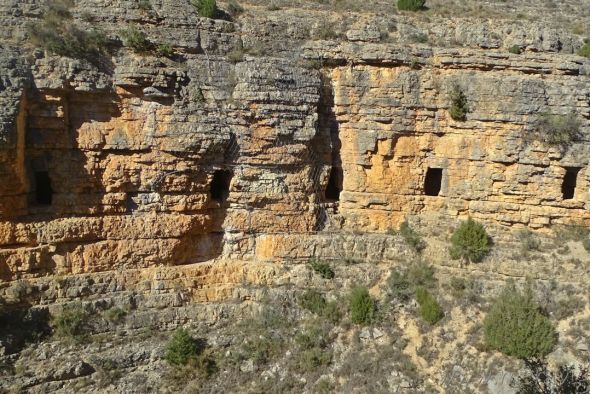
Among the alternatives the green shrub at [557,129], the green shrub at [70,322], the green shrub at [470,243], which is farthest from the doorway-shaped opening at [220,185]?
the green shrub at [557,129]

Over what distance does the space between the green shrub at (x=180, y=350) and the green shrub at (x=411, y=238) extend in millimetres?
7053

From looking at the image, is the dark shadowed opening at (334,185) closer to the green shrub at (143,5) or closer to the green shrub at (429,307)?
the green shrub at (429,307)

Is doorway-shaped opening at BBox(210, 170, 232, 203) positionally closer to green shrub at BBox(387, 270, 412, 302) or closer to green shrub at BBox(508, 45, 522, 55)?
green shrub at BBox(387, 270, 412, 302)

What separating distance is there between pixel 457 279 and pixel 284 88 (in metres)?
7.41

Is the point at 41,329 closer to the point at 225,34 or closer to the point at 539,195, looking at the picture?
the point at 225,34

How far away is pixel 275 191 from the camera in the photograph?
15.3 m

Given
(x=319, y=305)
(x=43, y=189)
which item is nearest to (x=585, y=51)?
(x=319, y=305)

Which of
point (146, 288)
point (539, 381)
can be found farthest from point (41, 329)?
point (539, 381)

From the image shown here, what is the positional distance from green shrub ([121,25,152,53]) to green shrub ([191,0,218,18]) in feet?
7.32

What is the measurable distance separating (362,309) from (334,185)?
4.32 metres

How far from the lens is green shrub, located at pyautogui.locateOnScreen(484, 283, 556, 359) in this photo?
13.0 metres

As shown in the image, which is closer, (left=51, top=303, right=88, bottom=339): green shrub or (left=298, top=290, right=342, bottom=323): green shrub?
(left=51, top=303, right=88, bottom=339): green shrub

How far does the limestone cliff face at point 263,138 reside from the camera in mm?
13578

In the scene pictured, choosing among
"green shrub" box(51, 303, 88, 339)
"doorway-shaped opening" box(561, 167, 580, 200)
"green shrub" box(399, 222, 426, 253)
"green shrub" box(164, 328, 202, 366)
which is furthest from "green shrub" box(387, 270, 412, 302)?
"green shrub" box(51, 303, 88, 339)
